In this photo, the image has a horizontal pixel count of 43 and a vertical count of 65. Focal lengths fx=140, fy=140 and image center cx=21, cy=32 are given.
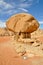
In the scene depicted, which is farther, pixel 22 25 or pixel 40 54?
pixel 22 25

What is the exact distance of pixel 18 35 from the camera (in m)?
18.6

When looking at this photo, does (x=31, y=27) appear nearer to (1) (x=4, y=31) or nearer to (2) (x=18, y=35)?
(2) (x=18, y=35)

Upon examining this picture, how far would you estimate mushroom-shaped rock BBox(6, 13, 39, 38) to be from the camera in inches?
704

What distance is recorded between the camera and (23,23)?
17.9 metres

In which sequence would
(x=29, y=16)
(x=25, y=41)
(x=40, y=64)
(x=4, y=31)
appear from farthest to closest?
(x=4, y=31), (x=29, y=16), (x=25, y=41), (x=40, y=64)

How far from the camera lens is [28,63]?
8883 millimetres

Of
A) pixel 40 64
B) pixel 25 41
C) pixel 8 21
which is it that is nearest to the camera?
pixel 40 64

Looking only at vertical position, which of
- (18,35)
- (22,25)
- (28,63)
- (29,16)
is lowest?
(28,63)

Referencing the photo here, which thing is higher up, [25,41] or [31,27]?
[31,27]

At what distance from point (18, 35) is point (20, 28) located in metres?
1.06

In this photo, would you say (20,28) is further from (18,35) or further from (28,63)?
(28,63)

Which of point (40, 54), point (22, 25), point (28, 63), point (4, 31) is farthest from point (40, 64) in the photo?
point (4, 31)

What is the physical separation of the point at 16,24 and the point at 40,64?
427 inches

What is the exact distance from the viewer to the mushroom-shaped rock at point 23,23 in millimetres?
17875
